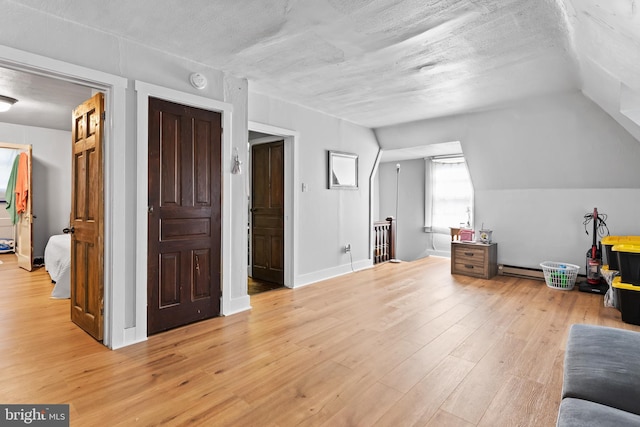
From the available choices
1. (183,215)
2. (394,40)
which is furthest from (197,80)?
(394,40)

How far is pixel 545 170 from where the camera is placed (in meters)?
4.80

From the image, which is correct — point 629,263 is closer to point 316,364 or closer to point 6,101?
point 316,364

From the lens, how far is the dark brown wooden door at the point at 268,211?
4934 millimetres

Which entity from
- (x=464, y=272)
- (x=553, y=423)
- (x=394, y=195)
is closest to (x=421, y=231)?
(x=394, y=195)

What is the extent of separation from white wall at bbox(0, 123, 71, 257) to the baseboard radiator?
798 centimetres

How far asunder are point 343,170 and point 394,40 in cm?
279

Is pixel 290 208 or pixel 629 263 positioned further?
pixel 290 208

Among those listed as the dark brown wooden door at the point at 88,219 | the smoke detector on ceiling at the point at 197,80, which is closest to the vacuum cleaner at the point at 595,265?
the smoke detector on ceiling at the point at 197,80

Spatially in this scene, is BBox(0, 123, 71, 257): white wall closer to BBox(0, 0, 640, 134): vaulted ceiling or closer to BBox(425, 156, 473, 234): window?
BBox(0, 0, 640, 134): vaulted ceiling

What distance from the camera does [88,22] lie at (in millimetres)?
2533

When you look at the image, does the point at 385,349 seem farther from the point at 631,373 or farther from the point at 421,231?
the point at 421,231

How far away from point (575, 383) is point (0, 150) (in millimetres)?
10377

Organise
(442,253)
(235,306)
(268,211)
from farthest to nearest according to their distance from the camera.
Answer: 1. (442,253)
2. (268,211)
3. (235,306)

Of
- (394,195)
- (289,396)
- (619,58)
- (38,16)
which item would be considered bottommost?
(289,396)
